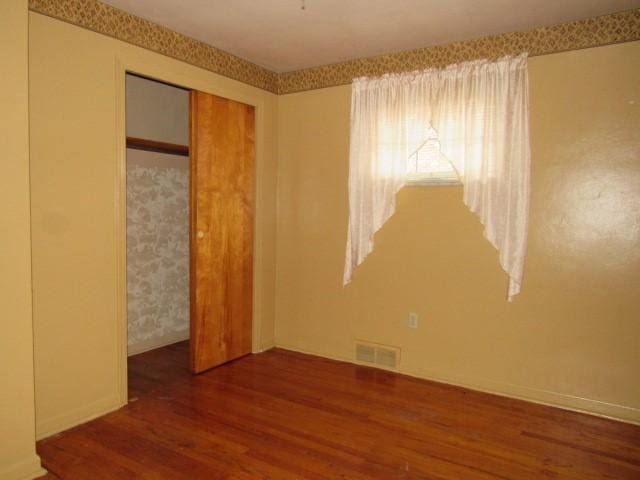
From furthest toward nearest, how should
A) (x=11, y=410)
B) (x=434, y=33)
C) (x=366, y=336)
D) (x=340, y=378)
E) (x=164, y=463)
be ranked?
1. (x=366, y=336)
2. (x=340, y=378)
3. (x=434, y=33)
4. (x=164, y=463)
5. (x=11, y=410)

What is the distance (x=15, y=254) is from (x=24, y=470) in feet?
3.35

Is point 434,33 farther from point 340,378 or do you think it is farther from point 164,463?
point 164,463

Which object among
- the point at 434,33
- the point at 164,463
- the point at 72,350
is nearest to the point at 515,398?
the point at 164,463

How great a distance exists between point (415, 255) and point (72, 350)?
2.39m

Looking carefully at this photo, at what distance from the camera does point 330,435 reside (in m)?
2.69

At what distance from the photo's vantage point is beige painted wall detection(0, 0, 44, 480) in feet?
6.80

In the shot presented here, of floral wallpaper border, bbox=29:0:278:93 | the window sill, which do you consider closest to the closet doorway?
floral wallpaper border, bbox=29:0:278:93

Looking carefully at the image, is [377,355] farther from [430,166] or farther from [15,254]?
[15,254]

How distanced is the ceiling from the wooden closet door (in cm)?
56

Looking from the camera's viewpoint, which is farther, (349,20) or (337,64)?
(337,64)

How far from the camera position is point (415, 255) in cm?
359

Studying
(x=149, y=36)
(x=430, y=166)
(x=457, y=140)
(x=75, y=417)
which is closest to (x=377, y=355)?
(x=430, y=166)

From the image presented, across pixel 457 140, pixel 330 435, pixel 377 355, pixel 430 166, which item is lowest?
pixel 330 435

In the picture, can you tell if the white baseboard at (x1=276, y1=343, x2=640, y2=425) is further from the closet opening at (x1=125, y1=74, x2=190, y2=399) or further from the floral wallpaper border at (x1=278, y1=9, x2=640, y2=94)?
the floral wallpaper border at (x1=278, y1=9, x2=640, y2=94)
